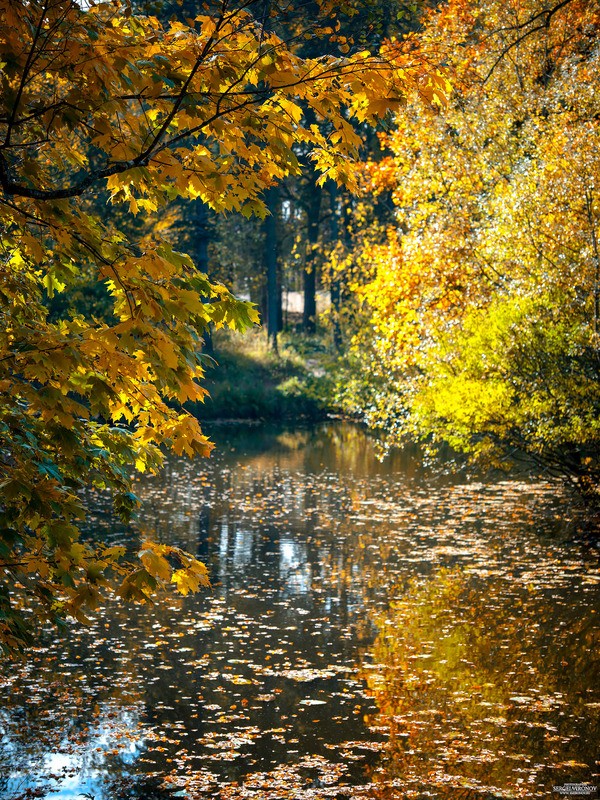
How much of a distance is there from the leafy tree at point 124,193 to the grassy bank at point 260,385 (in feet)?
77.1

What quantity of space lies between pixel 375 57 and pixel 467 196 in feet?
37.5

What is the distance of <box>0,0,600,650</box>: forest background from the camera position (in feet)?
14.3

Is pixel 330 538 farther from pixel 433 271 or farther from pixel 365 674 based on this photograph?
pixel 365 674

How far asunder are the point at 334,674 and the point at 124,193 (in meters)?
5.12

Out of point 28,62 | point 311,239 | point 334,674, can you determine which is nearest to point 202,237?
point 311,239

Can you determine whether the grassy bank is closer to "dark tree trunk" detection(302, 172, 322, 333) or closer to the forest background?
the forest background

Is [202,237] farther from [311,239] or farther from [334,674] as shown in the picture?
[334,674]

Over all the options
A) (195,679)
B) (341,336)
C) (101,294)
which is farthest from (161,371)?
(341,336)

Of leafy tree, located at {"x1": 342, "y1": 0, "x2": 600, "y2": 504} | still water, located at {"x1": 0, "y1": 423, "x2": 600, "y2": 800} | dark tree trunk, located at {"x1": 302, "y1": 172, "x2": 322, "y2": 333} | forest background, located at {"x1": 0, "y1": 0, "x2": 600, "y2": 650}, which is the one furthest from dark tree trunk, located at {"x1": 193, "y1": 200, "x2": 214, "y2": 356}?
still water, located at {"x1": 0, "y1": 423, "x2": 600, "y2": 800}

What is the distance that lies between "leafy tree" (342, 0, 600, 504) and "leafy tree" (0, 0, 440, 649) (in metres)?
6.17

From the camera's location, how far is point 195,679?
28.0ft

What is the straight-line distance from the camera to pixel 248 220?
11.5 meters

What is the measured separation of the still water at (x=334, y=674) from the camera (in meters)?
6.60

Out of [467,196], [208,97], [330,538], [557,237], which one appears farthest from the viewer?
[467,196]
